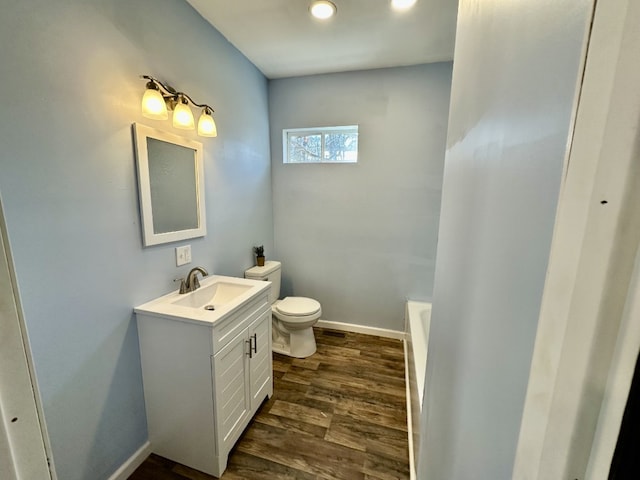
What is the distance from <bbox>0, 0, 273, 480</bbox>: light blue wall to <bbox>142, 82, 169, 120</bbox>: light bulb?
3.0 inches

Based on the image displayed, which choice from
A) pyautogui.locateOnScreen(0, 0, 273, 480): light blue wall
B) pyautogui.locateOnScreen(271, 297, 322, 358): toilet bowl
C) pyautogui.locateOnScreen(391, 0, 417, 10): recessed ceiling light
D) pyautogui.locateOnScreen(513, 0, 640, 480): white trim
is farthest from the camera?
pyautogui.locateOnScreen(271, 297, 322, 358): toilet bowl

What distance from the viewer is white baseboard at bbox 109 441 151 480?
131 centimetres

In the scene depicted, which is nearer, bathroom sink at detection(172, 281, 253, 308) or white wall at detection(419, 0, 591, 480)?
white wall at detection(419, 0, 591, 480)

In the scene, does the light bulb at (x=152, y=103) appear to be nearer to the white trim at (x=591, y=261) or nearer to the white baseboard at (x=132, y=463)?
the white trim at (x=591, y=261)

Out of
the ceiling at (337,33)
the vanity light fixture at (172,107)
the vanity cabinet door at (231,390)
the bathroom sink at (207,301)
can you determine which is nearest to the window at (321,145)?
the ceiling at (337,33)

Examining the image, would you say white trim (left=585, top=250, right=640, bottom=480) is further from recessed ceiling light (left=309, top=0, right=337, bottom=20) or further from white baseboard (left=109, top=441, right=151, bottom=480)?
recessed ceiling light (left=309, top=0, right=337, bottom=20)

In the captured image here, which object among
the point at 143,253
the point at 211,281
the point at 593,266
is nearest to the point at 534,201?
the point at 593,266

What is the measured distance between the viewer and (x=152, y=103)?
1.30 m

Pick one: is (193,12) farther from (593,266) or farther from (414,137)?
(593,266)

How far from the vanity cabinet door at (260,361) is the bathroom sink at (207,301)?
21cm

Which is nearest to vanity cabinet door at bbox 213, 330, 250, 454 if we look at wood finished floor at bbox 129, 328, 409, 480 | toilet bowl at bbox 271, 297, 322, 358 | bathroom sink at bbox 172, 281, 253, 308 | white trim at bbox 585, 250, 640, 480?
wood finished floor at bbox 129, 328, 409, 480

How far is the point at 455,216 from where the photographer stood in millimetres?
749

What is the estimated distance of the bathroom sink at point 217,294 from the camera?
166 cm

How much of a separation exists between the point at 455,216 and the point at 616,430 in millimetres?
573
